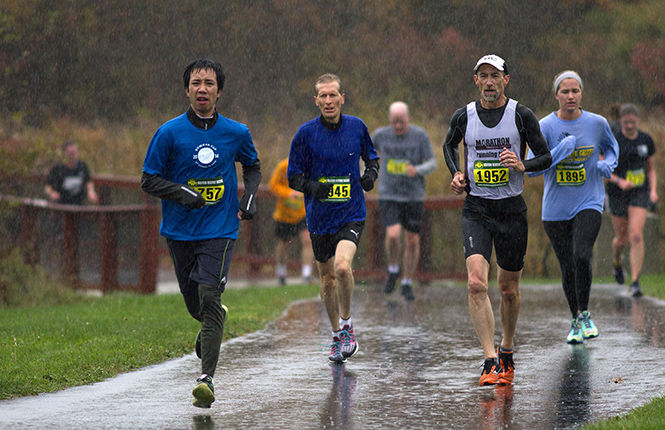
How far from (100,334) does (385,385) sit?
364 centimetres

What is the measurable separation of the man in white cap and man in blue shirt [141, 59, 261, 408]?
1541 millimetres

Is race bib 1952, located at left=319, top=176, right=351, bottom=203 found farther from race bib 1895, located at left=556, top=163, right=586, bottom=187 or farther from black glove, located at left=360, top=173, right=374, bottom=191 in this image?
race bib 1895, located at left=556, top=163, right=586, bottom=187

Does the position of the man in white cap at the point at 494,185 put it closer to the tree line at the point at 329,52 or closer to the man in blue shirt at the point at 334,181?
the man in blue shirt at the point at 334,181

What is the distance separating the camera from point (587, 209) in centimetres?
1029

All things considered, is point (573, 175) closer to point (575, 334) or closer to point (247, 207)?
point (575, 334)

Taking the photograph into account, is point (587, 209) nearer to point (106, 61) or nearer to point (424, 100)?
point (424, 100)

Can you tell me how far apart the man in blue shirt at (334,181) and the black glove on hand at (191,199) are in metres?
2.04

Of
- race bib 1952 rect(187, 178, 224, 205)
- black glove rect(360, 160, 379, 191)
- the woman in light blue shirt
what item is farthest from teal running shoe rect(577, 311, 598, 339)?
Answer: race bib 1952 rect(187, 178, 224, 205)

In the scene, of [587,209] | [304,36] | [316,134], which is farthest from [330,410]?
[304,36]

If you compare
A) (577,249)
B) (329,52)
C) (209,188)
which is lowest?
(577,249)

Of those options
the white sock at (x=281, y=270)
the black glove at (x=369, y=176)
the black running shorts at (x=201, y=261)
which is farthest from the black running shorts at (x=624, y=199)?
the black running shorts at (x=201, y=261)

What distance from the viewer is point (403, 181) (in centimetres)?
1557

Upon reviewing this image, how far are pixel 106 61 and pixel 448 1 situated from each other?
10.1 meters

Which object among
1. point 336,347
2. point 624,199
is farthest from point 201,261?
point 624,199
